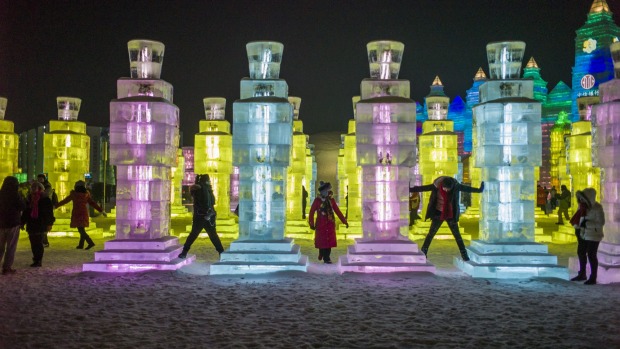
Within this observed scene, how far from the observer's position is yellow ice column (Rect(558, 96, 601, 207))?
16922 mm

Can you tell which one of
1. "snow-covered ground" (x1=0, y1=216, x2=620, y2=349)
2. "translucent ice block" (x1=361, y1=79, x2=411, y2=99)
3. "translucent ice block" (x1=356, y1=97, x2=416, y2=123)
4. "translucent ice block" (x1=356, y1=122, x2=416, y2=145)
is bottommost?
"snow-covered ground" (x1=0, y1=216, x2=620, y2=349)

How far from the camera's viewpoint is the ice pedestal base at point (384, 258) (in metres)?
10.1

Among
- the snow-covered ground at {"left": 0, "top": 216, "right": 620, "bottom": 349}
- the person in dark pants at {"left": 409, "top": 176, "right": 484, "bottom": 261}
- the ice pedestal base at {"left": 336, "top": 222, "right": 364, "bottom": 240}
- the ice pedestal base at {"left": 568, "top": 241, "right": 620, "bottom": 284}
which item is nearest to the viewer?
the snow-covered ground at {"left": 0, "top": 216, "right": 620, "bottom": 349}

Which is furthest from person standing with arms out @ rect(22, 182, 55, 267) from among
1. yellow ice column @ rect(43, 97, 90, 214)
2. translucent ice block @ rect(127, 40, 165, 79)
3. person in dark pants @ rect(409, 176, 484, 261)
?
person in dark pants @ rect(409, 176, 484, 261)

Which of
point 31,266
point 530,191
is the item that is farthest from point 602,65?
point 31,266

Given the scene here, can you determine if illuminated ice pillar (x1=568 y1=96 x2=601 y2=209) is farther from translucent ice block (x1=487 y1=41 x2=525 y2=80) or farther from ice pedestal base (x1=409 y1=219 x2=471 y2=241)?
translucent ice block (x1=487 y1=41 x2=525 y2=80)

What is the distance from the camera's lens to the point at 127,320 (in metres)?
6.78

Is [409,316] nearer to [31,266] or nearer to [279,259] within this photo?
[279,259]

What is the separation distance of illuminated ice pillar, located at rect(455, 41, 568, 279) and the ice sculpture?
32.1 ft

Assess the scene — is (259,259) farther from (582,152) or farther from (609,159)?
(582,152)

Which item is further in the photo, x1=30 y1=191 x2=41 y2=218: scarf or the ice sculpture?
the ice sculpture

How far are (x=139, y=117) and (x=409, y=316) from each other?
20.5ft

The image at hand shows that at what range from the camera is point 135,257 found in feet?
34.1

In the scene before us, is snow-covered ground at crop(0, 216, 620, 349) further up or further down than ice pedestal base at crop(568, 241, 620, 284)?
further down
